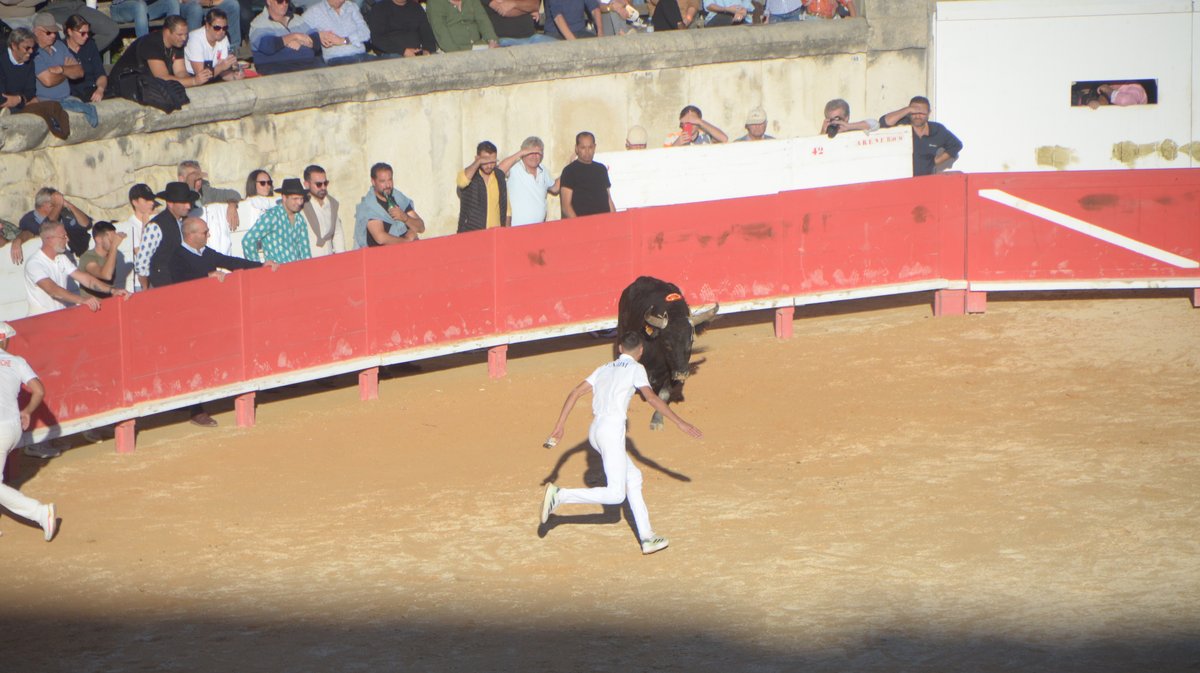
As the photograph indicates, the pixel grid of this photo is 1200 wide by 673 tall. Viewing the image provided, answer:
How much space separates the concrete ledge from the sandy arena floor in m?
2.85

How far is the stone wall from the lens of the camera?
14.5 metres

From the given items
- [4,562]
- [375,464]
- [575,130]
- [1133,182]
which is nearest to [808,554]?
[375,464]

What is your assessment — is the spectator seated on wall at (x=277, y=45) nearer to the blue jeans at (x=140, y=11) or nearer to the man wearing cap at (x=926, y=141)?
the blue jeans at (x=140, y=11)

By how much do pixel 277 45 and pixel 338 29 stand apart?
720 millimetres

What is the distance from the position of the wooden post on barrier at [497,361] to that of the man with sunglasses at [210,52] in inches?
152

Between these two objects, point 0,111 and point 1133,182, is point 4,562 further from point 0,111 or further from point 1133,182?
point 1133,182

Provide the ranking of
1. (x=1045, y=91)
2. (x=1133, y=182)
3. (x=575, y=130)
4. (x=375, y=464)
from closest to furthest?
1. (x=375, y=464)
2. (x=1133, y=182)
3. (x=575, y=130)
4. (x=1045, y=91)

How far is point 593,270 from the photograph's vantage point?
15.0 meters

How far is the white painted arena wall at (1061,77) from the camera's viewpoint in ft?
61.4

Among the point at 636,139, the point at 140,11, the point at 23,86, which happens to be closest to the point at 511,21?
the point at 636,139

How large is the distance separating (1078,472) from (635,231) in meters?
5.30

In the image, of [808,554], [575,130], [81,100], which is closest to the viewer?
[808,554]

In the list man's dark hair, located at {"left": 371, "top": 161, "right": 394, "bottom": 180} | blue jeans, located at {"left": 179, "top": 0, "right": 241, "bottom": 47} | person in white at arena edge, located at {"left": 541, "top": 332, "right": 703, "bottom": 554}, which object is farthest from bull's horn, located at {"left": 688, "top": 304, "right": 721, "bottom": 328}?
blue jeans, located at {"left": 179, "top": 0, "right": 241, "bottom": 47}

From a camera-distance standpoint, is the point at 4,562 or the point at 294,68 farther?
the point at 294,68
